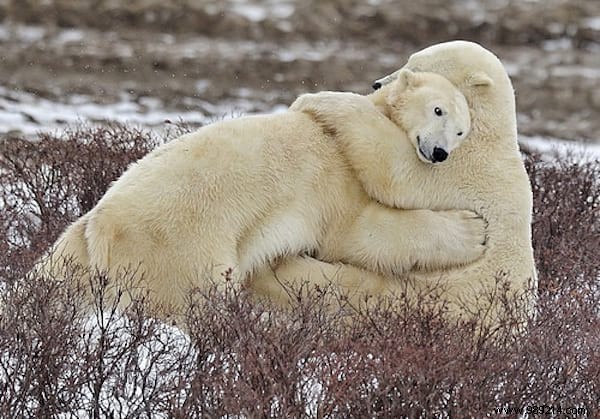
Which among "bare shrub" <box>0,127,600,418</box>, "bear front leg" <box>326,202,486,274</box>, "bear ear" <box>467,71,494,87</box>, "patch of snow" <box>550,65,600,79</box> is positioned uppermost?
"patch of snow" <box>550,65,600,79</box>

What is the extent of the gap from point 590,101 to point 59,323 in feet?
38.1

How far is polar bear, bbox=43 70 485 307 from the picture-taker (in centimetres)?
432

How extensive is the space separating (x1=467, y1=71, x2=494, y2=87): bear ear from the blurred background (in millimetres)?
6034

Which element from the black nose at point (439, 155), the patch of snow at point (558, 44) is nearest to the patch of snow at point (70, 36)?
the patch of snow at point (558, 44)

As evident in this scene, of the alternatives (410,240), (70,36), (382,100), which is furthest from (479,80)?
(70,36)

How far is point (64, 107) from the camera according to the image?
11633 mm

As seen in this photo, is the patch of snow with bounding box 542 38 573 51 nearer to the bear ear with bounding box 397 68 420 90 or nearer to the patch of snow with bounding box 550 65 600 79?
the patch of snow with bounding box 550 65 600 79

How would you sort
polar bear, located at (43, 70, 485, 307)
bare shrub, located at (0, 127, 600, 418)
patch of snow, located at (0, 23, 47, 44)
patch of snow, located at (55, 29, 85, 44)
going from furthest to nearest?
1. patch of snow, located at (55, 29, 85, 44)
2. patch of snow, located at (0, 23, 47, 44)
3. polar bear, located at (43, 70, 485, 307)
4. bare shrub, located at (0, 127, 600, 418)

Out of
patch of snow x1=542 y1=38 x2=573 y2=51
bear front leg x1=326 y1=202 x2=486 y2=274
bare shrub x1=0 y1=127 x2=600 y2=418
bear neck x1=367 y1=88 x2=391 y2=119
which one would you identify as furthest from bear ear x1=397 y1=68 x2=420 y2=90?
patch of snow x1=542 y1=38 x2=573 y2=51

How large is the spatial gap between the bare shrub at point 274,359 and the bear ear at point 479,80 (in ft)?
2.71

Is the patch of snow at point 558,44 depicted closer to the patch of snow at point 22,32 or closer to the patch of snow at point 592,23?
the patch of snow at point 592,23

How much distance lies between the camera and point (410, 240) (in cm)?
452

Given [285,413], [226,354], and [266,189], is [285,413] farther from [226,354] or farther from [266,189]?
[266,189]

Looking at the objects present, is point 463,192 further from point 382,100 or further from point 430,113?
point 382,100
